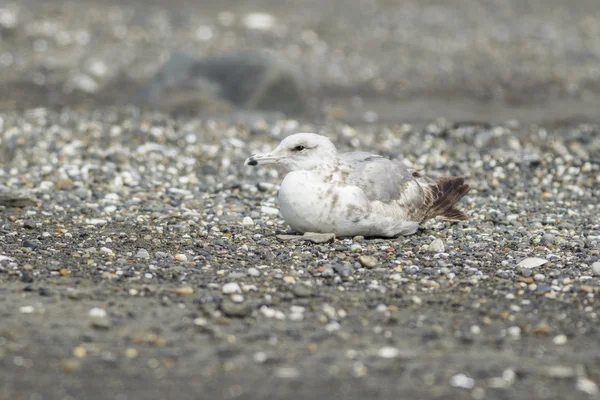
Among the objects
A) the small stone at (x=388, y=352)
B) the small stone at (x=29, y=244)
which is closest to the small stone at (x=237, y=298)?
the small stone at (x=388, y=352)

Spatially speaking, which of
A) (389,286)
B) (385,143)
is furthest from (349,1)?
(389,286)

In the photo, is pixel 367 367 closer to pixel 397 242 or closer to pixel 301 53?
pixel 397 242

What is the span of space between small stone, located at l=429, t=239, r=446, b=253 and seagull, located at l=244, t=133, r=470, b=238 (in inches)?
15.3

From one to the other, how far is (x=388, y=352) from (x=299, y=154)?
9.46ft

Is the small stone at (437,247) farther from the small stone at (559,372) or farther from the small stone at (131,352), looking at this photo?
the small stone at (131,352)

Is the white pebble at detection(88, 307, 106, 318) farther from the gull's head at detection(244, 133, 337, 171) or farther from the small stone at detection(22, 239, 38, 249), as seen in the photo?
the gull's head at detection(244, 133, 337, 171)

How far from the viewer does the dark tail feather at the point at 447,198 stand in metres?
8.73

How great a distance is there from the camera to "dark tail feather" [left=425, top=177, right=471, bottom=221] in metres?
8.73

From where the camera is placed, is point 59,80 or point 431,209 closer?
point 431,209

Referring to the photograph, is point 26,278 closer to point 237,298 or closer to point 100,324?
point 100,324

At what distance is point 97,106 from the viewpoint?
16172 millimetres

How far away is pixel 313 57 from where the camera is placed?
66.2 ft

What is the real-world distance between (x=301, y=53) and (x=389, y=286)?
14.3m

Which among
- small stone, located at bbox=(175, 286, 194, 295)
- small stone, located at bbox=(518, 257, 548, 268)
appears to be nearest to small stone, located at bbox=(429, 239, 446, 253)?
small stone, located at bbox=(518, 257, 548, 268)
